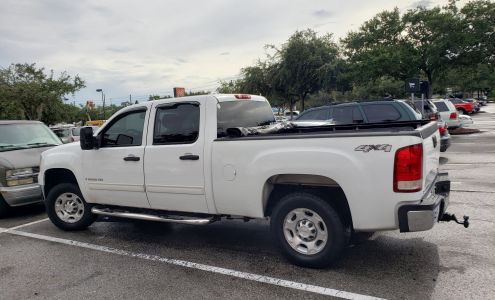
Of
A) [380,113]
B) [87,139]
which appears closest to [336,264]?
[87,139]

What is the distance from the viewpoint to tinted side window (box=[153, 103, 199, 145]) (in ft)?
15.7

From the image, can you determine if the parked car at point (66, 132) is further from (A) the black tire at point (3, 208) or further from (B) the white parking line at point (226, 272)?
(B) the white parking line at point (226, 272)

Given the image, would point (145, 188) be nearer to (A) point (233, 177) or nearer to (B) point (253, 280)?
(A) point (233, 177)

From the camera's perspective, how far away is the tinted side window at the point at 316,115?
9.97 meters

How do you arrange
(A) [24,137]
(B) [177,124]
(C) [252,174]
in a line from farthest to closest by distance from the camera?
(A) [24,137]
(B) [177,124]
(C) [252,174]

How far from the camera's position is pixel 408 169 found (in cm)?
350

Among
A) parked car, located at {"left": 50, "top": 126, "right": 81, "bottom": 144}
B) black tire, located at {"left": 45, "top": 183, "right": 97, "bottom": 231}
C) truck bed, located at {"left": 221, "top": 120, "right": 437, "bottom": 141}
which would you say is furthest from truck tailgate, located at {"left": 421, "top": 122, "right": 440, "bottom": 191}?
parked car, located at {"left": 50, "top": 126, "right": 81, "bottom": 144}

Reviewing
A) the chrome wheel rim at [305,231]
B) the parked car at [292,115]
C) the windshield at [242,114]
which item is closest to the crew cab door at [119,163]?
the windshield at [242,114]

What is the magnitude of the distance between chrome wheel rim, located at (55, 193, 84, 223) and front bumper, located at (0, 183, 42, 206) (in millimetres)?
1474

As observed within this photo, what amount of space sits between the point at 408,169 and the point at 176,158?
2625mm

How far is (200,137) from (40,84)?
22.8m

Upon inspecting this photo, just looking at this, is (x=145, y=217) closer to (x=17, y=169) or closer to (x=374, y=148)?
(x=374, y=148)

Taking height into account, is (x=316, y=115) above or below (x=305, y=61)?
below

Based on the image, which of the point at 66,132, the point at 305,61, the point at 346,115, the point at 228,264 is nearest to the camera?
the point at 228,264
